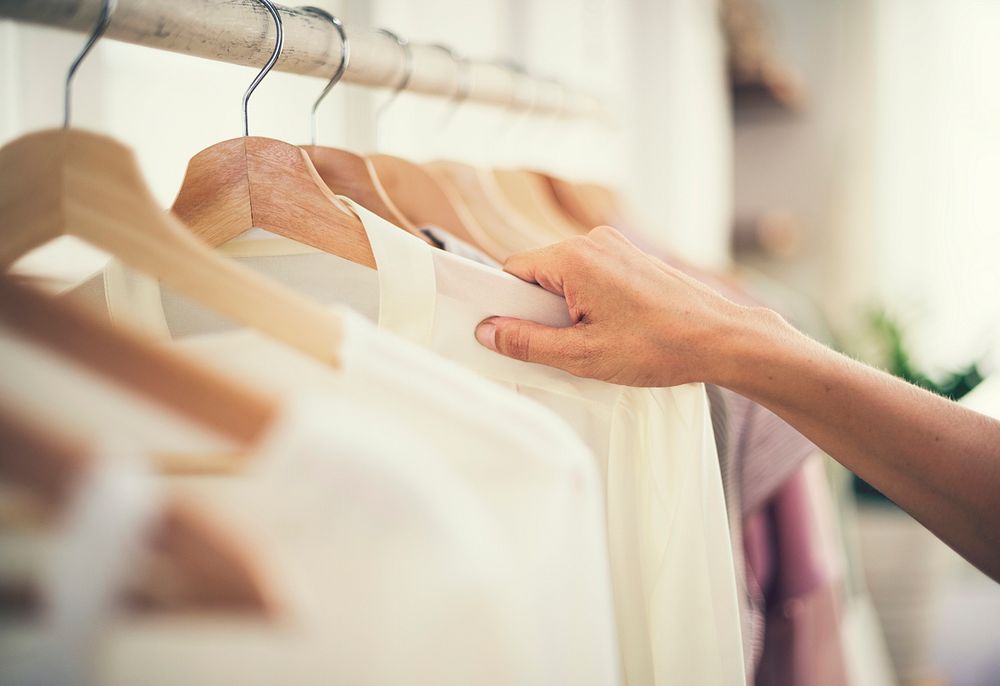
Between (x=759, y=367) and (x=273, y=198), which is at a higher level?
A: (x=273, y=198)

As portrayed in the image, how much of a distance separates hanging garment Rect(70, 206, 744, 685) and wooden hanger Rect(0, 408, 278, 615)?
201mm

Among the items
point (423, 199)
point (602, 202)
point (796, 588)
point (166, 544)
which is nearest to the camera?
point (166, 544)

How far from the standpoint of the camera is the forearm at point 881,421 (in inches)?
18.9

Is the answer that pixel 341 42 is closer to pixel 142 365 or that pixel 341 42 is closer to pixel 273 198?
pixel 273 198

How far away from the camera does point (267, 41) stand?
49cm

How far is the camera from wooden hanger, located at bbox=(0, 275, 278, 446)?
0.30 m

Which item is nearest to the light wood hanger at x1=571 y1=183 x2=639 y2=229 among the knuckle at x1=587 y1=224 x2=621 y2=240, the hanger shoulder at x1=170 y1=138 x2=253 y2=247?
the knuckle at x1=587 y1=224 x2=621 y2=240

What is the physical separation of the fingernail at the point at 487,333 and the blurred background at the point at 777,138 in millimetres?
333

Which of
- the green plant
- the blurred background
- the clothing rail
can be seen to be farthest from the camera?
the green plant

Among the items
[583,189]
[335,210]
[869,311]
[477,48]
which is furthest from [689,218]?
[335,210]

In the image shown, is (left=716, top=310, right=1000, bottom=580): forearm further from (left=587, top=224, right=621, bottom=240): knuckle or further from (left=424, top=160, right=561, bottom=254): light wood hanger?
(left=424, top=160, right=561, bottom=254): light wood hanger

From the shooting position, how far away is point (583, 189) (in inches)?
35.3

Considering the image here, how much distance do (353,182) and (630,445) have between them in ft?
0.82

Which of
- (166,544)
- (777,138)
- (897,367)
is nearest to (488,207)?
(166,544)
